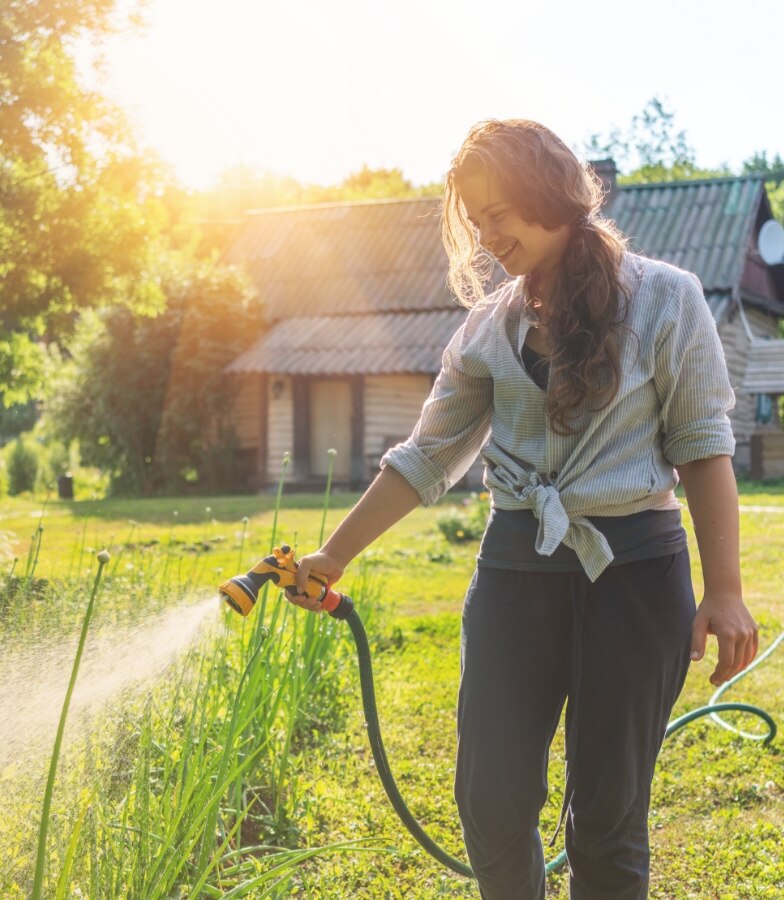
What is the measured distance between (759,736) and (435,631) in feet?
8.22

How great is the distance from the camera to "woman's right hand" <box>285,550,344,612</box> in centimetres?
233

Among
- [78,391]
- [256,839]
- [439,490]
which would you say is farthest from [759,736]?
[78,391]

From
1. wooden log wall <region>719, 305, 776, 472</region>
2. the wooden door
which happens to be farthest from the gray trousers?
the wooden door

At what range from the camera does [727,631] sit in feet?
6.83

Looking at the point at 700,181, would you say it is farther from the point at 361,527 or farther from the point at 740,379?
the point at 361,527

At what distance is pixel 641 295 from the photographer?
216cm

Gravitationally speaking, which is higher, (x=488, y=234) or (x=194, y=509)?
(x=488, y=234)

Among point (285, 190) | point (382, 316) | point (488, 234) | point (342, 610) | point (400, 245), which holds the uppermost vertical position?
point (285, 190)

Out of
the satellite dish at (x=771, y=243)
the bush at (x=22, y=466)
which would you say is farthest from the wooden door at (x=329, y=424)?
the satellite dish at (x=771, y=243)

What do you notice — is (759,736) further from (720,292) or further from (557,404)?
(720,292)

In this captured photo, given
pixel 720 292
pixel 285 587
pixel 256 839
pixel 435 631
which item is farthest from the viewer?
pixel 720 292

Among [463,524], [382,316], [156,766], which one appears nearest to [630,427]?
[156,766]

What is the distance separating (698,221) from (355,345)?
6.75 m

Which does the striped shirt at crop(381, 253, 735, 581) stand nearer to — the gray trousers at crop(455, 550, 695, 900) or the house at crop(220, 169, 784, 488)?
the gray trousers at crop(455, 550, 695, 900)
